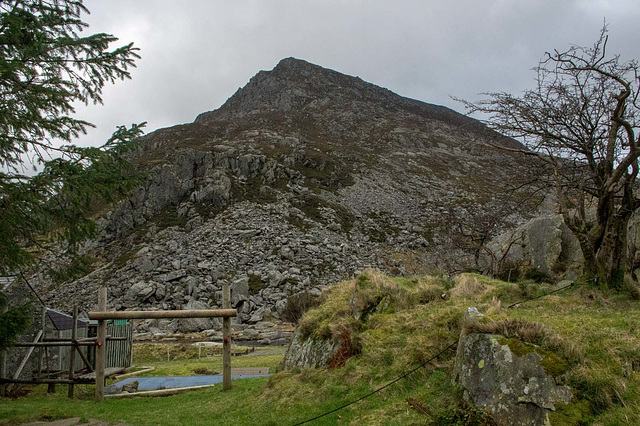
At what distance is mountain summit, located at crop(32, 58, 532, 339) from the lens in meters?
38.5

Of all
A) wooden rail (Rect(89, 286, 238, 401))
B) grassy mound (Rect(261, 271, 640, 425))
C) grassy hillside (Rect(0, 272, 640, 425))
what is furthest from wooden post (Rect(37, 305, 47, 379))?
grassy mound (Rect(261, 271, 640, 425))

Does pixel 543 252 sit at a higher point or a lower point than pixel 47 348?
higher

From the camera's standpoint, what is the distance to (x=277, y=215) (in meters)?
53.9

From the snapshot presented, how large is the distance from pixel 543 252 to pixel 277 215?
4160 cm

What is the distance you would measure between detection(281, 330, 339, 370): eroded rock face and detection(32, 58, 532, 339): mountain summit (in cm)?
610

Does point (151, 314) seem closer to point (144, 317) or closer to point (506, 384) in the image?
point (144, 317)

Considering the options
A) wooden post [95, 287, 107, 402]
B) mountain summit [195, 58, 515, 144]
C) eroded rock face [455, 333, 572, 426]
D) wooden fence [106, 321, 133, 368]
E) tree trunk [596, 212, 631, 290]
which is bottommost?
wooden fence [106, 321, 133, 368]

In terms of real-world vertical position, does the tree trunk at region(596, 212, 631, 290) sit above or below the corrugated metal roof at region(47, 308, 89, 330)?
above

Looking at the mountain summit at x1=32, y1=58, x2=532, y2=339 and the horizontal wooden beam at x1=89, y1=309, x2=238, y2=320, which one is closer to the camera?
the horizontal wooden beam at x1=89, y1=309, x2=238, y2=320

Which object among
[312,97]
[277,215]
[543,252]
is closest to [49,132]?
[543,252]

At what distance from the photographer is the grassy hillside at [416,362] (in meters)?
5.39

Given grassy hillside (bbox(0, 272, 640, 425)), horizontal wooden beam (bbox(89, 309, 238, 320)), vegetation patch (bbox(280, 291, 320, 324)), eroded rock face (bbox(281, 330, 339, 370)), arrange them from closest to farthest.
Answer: grassy hillside (bbox(0, 272, 640, 425)), eroded rock face (bbox(281, 330, 339, 370)), horizontal wooden beam (bbox(89, 309, 238, 320)), vegetation patch (bbox(280, 291, 320, 324))

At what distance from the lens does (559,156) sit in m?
11.4

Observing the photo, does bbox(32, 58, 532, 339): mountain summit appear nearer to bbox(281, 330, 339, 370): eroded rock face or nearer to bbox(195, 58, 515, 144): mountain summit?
bbox(281, 330, 339, 370): eroded rock face
